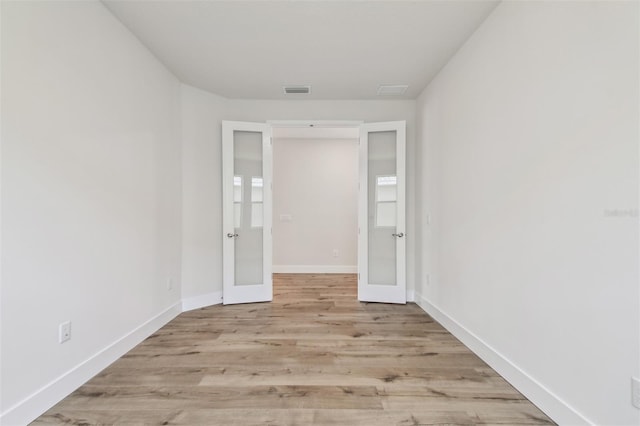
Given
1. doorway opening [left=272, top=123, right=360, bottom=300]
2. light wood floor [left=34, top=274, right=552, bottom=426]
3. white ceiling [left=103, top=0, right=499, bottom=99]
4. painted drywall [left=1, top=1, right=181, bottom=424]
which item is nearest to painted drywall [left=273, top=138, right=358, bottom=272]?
doorway opening [left=272, top=123, right=360, bottom=300]

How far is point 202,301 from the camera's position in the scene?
319 centimetres

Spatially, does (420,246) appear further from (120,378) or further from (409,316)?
(120,378)

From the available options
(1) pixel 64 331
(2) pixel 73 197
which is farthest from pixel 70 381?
(2) pixel 73 197

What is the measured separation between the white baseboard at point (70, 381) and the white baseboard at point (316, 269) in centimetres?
276

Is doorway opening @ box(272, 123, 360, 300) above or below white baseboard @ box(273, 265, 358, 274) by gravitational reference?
above

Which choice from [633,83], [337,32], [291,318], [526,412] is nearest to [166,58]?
[337,32]

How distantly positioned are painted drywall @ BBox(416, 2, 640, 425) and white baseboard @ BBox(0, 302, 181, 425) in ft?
9.22

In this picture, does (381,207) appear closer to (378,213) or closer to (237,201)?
(378,213)

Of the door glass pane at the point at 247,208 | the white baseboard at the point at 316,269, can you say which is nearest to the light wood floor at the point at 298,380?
the door glass pane at the point at 247,208

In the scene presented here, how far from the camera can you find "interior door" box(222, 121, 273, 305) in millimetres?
3369

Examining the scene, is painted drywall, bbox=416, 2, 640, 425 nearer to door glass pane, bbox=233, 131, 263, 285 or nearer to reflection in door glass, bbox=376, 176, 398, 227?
reflection in door glass, bbox=376, 176, 398, 227

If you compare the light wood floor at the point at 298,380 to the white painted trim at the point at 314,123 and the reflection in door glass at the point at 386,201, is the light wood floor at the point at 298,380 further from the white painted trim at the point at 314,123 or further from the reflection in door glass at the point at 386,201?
the white painted trim at the point at 314,123

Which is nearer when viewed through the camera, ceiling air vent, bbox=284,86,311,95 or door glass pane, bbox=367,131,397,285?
ceiling air vent, bbox=284,86,311,95

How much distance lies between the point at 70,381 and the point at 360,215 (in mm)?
2971
